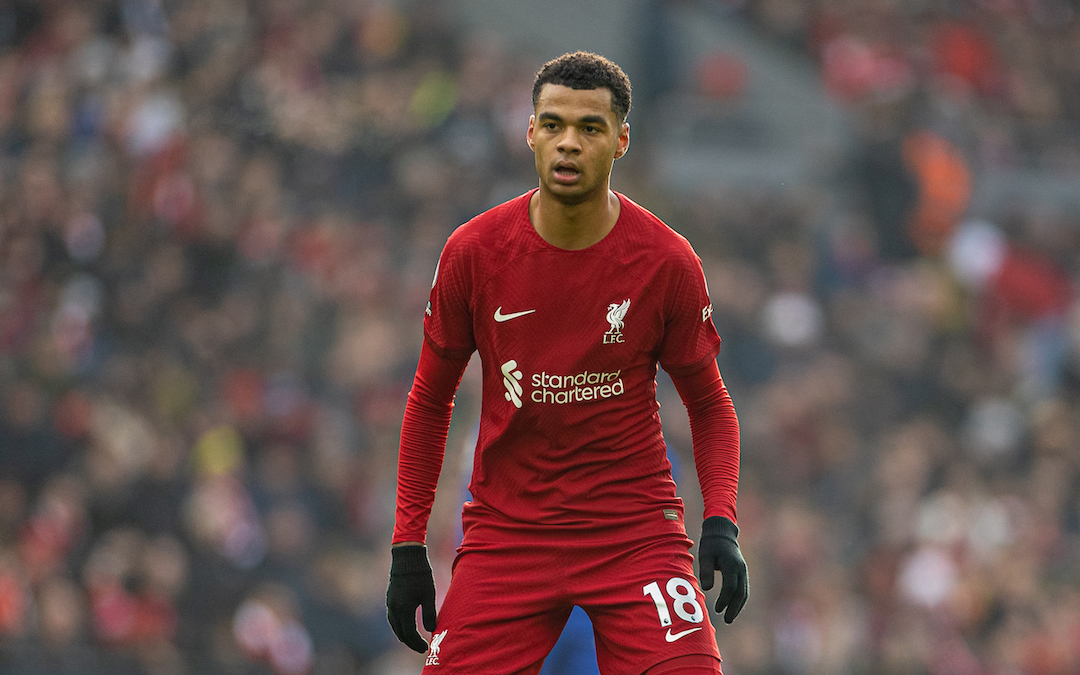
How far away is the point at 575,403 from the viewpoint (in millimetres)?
4051

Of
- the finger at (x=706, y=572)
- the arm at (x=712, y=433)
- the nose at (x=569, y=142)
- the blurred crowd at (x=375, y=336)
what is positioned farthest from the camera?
the blurred crowd at (x=375, y=336)

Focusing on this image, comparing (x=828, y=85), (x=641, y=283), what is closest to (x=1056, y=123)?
(x=828, y=85)

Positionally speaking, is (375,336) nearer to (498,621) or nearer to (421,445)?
(421,445)

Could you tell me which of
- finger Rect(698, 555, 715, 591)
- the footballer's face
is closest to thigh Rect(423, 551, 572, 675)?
finger Rect(698, 555, 715, 591)

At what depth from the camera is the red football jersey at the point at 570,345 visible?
4047 mm

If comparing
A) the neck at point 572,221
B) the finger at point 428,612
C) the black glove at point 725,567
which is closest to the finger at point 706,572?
the black glove at point 725,567

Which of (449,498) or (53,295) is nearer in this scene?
(449,498)

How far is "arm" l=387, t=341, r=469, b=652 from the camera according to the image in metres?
4.21

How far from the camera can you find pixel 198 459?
10203 mm

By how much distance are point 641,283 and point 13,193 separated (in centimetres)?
853

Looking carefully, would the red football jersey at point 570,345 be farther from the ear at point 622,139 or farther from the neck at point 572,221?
the ear at point 622,139

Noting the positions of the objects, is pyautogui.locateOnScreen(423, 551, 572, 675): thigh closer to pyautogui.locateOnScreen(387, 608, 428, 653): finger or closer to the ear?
pyautogui.locateOnScreen(387, 608, 428, 653): finger

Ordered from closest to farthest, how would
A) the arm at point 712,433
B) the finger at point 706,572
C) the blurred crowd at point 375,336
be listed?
the finger at point 706,572 → the arm at point 712,433 → the blurred crowd at point 375,336

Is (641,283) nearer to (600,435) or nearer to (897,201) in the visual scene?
(600,435)
